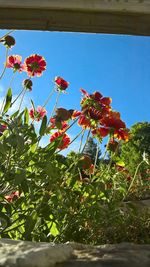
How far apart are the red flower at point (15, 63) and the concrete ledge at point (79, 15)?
58.7 inches

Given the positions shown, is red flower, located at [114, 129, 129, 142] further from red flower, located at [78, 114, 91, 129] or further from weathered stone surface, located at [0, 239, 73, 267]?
weathered stone surface, located at [0, 239, 73, 267]

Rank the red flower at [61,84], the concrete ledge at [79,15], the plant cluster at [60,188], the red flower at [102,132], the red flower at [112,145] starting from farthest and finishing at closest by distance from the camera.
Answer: the red flower at [61,84], the red flower at [112,145], the red flower at [102,132], the plant cluster at [60,188], the concrete ledge at [79,15]

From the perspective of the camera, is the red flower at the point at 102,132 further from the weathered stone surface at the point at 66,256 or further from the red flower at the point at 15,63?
the weathered stone surface at the point at 66,256

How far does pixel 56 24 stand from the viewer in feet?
6.22

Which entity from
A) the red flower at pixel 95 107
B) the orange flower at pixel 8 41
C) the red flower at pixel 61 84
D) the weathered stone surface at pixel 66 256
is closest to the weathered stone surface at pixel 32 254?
the weathered stone surface at pixel 66 256

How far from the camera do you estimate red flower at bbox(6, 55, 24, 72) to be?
340 centimetres

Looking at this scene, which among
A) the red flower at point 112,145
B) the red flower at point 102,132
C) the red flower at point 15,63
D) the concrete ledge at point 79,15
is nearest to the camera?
the concrete ledge at point 79,15

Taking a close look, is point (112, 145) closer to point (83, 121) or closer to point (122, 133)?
point (122, 133)

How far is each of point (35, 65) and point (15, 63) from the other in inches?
8.4

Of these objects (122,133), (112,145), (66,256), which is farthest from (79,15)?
(112,145)

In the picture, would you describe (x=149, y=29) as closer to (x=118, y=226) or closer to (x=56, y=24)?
(x=56, y=24)

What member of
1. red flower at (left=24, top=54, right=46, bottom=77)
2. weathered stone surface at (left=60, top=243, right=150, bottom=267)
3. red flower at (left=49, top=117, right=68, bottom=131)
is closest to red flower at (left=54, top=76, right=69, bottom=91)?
red flower at (left=24, top=54, right=46, bottom=77)

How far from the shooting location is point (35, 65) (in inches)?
128

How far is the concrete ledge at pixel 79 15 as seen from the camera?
181cm
